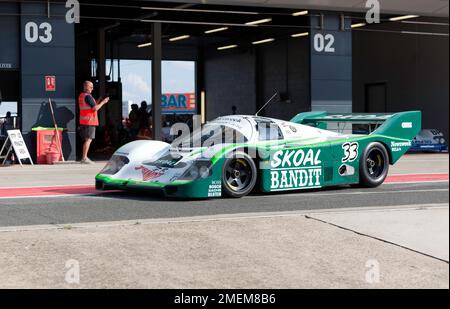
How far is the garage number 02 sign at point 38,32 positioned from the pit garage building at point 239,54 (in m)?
0.02

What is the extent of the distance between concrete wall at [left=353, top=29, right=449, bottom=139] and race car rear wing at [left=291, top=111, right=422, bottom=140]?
14427 mm

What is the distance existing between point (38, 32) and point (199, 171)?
9.70m

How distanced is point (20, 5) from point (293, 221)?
40.8 ft

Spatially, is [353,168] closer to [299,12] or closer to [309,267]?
[309,267]

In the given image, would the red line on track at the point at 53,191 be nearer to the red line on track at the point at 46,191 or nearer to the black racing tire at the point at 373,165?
the red line on track at the point at 46,191

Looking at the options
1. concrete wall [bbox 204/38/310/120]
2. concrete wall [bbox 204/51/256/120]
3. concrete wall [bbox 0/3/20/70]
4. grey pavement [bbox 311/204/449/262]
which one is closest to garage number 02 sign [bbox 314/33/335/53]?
concrete wall [bbox 204/38/310/120]

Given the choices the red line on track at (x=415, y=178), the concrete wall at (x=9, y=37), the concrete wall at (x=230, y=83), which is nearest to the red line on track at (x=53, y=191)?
the red line on track at (x=415, y=178)

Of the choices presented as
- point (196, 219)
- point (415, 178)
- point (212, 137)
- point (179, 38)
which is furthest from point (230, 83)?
point (196, 219)

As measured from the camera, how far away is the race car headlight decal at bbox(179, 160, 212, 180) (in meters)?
9.75

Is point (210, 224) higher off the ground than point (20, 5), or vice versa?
point (20, 5)

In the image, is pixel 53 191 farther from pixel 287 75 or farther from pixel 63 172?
pixel 287 75

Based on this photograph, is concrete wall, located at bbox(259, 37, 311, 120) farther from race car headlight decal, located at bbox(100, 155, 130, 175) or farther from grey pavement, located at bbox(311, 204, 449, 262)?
grey pavement, located at bbox(311, 204, 449, 262)
